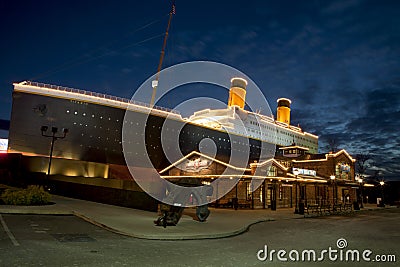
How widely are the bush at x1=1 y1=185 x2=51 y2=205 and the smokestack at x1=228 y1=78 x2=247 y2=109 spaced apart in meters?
53.9

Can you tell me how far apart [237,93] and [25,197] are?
2226 inches

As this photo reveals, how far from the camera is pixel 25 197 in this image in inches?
693

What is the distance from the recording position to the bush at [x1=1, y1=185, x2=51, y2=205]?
17.3 meters

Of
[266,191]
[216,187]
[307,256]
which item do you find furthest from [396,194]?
[307,256]

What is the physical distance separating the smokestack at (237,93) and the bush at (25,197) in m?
53.9

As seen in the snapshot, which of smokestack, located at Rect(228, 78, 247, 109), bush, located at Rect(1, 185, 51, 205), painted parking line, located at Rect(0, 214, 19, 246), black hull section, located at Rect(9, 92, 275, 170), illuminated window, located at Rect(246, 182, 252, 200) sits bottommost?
painted parking line, located at Rect(0, 214, 19, 246)

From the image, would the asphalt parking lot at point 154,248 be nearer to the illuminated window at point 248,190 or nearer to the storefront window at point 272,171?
the illuminated window at point 248,190

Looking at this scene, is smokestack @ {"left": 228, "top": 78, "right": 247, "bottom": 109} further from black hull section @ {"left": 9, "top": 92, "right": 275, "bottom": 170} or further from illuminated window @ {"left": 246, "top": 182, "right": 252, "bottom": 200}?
illuminated window @ {"left": 246, "top": 182, "right": 252, "bottom": 200}

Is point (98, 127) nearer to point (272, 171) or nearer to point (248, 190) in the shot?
point (248, 190)

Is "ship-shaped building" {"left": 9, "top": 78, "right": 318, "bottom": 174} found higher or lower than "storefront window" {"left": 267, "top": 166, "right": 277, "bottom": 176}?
higher

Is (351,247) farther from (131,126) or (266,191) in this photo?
(131,126)

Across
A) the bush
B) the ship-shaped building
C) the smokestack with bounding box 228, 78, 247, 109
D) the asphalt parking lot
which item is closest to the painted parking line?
the asphalt parking lot

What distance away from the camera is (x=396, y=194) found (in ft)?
185

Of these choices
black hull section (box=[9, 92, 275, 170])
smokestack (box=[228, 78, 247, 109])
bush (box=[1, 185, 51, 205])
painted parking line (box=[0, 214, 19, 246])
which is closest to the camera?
painted parking line (box=[0, 214, 19, 246])
